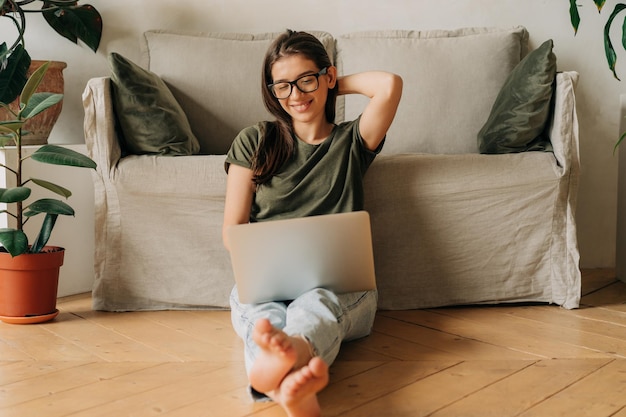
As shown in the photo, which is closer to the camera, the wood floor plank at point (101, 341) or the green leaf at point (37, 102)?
the wood floor plank at point (101, 341)

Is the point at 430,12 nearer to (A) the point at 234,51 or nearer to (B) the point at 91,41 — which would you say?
(A) the point at 234,51

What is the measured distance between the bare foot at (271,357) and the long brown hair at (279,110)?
2.32ft

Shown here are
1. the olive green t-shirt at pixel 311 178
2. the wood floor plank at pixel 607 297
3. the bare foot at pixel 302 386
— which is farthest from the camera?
the wood floor plank at pixel 607 297

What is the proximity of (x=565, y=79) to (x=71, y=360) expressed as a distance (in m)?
1.57

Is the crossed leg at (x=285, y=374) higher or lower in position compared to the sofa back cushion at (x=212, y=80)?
lower

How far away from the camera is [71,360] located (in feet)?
5.73

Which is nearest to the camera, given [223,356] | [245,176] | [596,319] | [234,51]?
[223,356]

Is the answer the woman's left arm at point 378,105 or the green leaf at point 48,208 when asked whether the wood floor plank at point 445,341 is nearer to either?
the woman's left arm at point 378,105

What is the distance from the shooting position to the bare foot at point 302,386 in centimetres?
123

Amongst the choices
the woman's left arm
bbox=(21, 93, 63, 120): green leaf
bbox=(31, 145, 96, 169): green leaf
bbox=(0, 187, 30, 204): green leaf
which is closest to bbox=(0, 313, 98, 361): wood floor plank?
bbox=(0, 187, 30, 204): green leaf

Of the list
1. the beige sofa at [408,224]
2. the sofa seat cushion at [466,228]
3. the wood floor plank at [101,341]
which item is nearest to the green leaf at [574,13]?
the beige sofa at [408,224]

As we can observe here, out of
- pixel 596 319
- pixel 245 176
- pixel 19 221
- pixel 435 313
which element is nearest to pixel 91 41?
pixel 19 221

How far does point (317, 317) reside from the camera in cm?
151

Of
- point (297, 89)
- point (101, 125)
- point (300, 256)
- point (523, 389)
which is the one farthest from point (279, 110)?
point (523, 389)
